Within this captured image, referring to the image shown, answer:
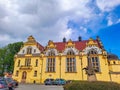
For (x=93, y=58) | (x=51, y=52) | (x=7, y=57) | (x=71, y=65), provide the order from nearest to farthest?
(x=93, y=58) < (x=71, y=65) < (x=51, y=52) < (x=7, y=57)

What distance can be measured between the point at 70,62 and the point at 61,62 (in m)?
2.72

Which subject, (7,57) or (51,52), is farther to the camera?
(7,57)

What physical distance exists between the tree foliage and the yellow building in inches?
527

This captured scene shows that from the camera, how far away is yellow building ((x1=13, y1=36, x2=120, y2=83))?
4022cm

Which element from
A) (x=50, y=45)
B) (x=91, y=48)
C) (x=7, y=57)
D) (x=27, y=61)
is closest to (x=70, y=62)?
(x=91, y=48)

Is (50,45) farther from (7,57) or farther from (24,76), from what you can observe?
(7,57)

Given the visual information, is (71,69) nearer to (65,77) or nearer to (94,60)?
(65,77)

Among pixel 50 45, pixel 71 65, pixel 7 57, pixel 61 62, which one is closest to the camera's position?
pixel 71 65

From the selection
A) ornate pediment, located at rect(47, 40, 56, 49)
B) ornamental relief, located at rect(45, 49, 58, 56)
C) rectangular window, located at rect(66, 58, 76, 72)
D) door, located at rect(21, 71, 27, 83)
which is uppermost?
ornate pediment, located at rect(47, 40, 56, 49)

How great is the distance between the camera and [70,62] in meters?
42.4

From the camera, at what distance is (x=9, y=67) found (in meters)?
59.5

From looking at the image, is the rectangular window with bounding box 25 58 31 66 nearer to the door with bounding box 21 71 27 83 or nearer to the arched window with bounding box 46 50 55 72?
the door with bounding box 21 71 27 83

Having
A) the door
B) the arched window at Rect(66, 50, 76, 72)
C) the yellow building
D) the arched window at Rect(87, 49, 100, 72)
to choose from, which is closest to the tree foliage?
the yellow building

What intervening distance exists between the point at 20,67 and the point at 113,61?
1413 inches
